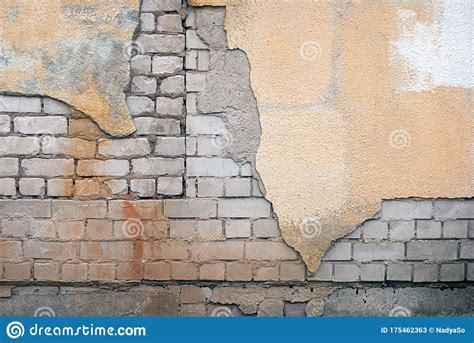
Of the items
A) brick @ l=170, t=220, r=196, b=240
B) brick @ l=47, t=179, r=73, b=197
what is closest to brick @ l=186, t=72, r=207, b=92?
brick @ l=170, t=220, r=196, b=240

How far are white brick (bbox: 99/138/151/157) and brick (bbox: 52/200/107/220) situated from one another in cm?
30

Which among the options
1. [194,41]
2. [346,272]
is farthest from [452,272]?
[194,41]

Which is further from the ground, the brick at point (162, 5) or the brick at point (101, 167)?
the brick at point (162, 5)

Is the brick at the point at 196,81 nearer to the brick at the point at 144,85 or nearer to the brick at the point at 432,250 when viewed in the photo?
the brick at the point at 144,85

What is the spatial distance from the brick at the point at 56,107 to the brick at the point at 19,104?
48 mm

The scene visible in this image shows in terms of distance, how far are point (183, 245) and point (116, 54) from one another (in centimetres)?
119

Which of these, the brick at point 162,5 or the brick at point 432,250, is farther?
the brick at point 432,250

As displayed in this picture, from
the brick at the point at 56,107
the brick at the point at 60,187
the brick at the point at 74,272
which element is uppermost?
the brick at the point at 56,107

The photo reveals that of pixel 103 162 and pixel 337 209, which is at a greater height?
pixel 103 162

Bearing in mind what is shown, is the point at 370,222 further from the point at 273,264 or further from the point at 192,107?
the point at 192,107

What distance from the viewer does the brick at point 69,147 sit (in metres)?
3.66

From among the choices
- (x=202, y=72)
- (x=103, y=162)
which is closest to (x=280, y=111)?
(x=202, y=72)

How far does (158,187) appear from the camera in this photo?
3.70 metres

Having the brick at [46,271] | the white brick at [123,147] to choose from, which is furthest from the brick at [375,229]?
the brick at [46,271]
